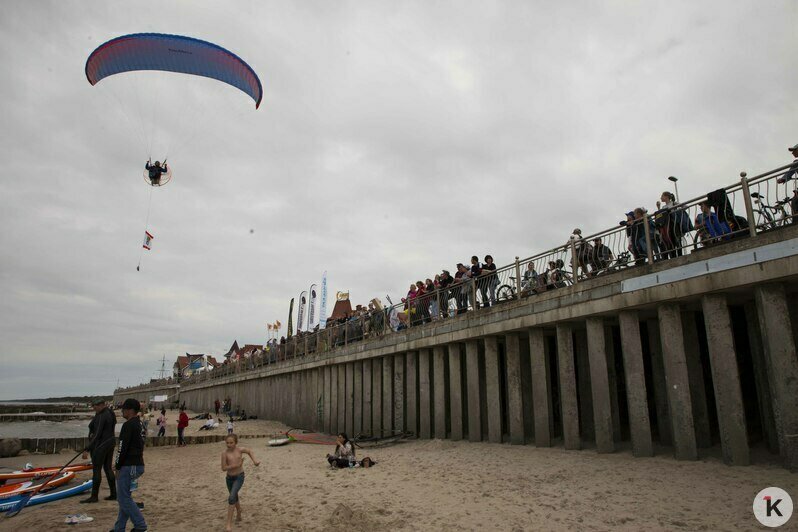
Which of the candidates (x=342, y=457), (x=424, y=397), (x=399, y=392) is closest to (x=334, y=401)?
(x=399, y=392)

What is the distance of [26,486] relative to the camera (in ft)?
36.2

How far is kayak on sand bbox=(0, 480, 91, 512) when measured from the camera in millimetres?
9891

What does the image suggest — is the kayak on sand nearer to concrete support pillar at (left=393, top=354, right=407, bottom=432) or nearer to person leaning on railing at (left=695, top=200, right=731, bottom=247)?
concrete support pillar at (left=393, top=354, right=407, bottom=432)

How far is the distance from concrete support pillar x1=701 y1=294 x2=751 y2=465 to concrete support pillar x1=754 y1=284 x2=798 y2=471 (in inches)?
22.0

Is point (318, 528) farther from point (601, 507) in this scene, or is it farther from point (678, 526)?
point (678, 526)

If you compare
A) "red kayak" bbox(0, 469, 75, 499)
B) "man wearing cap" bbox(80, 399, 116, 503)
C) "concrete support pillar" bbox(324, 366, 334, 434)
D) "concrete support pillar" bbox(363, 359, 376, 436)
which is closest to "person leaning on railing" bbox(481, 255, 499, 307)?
"concrete support pillar" bbox(363, 359, 376, 436)

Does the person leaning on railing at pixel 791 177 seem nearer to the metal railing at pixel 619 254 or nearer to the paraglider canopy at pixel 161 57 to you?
the metal railing at pixel 619 254

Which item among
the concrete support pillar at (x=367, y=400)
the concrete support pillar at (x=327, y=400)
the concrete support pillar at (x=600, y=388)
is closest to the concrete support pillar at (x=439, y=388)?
the concrete support pillar at (x=367, y=400)

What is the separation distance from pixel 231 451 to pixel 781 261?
34.2 feet

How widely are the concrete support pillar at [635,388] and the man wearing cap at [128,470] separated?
9933mm

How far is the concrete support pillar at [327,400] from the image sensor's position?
84.2 feet

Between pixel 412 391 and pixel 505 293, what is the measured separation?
21.2 ft

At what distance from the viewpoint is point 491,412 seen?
15.7 m

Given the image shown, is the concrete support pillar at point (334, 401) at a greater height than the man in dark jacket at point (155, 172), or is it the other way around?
the man in dark jacket at point (155, 172)
